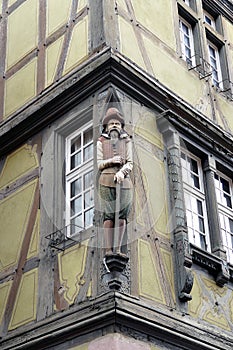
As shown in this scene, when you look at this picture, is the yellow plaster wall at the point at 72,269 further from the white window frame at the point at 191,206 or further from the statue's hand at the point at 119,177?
the white window frame at the point at 191,206

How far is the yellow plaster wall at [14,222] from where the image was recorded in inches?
347

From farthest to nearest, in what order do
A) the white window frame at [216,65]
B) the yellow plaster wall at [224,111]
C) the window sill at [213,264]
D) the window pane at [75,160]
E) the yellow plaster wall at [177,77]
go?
the white window frame at [216,65]
the yellow plaster wall at [224,111]
the yellow plaster wall at [177,77]
the window pane at [75,160]
the window sill at [213,264]

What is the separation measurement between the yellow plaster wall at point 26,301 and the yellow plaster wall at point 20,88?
113 inches

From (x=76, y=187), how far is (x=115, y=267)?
1629 mm

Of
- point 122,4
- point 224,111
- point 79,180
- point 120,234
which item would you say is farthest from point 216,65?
point 120,234

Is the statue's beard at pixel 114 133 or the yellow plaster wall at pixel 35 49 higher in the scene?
the yellow plaster wall at pixel 35 49

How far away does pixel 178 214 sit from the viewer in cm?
830

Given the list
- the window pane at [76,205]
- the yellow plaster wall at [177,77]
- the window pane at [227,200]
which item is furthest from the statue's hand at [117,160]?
the window pane at [227,200]

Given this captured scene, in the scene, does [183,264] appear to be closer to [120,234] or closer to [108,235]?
[120,234]

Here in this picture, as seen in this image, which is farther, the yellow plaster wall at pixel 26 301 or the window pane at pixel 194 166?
the window pane at pixel 194 166

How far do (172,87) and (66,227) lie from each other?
273 centimetres

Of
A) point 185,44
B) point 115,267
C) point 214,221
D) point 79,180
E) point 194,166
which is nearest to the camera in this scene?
point 115,267

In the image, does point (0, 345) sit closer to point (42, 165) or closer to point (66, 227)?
point (66, 227)

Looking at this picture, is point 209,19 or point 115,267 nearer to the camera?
point 115,267
